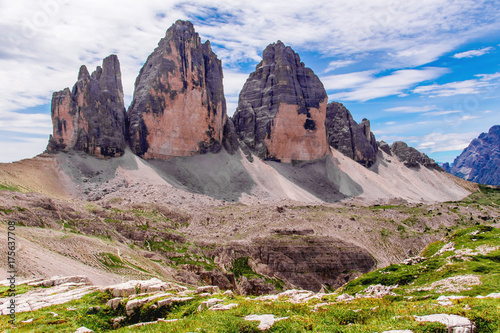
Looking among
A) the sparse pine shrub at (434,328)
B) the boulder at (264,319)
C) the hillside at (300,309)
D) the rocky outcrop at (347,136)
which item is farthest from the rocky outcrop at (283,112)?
the sparse pine shrub at (434,328)

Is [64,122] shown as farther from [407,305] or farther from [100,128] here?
[407,305]

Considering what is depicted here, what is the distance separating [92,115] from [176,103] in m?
23.6

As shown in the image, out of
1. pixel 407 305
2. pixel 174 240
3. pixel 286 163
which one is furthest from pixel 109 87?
pixel 407 305

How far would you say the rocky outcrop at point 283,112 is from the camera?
14388cm

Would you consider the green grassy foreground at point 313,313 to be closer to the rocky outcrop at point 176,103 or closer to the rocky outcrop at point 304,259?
the rocky outcrop at point 304,259

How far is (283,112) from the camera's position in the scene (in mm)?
144750

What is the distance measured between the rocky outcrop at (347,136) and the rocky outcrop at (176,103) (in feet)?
187

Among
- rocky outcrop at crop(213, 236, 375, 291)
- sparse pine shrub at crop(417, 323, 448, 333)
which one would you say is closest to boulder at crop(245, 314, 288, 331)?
sparse pine shrub at crop(417, 323, 448, 333)

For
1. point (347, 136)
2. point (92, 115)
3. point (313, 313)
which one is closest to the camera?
point (313, 313)

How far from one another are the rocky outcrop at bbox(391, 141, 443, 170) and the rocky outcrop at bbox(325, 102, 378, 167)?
1635cm

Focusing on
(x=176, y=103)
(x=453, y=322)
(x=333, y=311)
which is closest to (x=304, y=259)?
(x=333, y=311)

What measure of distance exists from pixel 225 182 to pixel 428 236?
60294 millimetres

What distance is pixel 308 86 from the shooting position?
152 m

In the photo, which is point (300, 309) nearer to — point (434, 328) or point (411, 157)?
point (434, 328)
